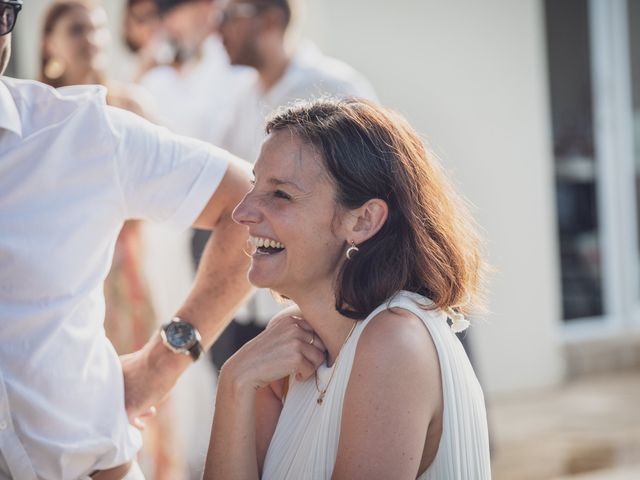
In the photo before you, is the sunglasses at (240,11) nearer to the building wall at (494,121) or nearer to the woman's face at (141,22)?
the woman's face at (141,22)

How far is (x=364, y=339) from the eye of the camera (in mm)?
1769

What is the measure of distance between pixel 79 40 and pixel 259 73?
746mm

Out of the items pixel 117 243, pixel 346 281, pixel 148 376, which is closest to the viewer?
pixel 346 281

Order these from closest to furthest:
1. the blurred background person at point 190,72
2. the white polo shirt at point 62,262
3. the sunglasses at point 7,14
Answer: the white polo shirt at point 62,262, the sunglasses at point 7,14, the blurred background person at point 190,72

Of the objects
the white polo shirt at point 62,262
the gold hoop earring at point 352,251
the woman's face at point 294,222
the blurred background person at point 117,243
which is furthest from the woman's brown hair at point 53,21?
the gold hoop earring at point 352,251

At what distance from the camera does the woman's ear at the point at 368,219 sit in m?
1.83

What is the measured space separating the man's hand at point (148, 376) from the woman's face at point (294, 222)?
0.33 meters

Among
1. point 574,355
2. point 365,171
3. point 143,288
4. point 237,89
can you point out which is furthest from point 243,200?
point 574,355

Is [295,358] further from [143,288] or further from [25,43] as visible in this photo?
[25,43]

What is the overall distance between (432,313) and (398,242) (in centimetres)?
15

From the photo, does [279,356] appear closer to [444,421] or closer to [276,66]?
[444,421]

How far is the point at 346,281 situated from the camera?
1841 mm

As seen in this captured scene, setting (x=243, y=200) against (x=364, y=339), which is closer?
(x=364, y=339)

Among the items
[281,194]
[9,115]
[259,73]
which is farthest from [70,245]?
[259,73]
